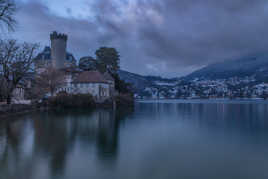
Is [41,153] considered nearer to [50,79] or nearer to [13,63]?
[13,63]

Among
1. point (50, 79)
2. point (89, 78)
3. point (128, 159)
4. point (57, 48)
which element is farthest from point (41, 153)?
point (57, 48)

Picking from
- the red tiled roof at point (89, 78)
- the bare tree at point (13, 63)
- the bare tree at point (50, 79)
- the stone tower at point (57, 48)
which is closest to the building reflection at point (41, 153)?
the bare tree at point (13, 63)

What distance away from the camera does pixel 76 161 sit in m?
9.92

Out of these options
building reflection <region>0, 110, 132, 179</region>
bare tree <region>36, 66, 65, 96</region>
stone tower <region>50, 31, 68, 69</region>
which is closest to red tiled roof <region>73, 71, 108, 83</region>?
bare tree <region>36, 66, 65, 96</region>

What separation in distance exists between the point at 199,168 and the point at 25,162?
735 centimetres

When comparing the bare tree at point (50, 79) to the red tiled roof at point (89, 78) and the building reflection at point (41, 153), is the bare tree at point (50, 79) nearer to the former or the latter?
the red tiled roof at point (89, 78)

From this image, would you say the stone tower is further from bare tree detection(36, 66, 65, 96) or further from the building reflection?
the building reflection

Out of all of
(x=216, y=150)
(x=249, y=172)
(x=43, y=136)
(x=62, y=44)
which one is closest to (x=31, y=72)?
(x=43, y=136)

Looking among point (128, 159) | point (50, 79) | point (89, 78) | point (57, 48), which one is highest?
point (57, 48)

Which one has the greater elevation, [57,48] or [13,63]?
[57,48]

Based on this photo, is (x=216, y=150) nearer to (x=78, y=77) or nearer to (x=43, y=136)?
(x=43, y=136)

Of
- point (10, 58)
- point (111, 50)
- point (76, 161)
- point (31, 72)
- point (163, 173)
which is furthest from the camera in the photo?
point (111, 50)

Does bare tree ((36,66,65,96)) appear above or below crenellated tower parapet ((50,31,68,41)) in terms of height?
below

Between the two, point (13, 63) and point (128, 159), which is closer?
point (128, 159)
